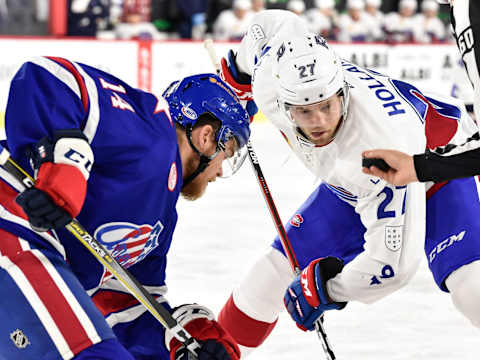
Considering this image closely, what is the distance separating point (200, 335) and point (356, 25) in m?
8.98

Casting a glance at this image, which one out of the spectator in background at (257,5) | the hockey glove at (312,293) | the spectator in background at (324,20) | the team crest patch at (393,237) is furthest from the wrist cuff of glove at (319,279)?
the spectator in background at (324,20)

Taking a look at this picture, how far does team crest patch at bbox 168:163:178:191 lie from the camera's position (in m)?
2.22

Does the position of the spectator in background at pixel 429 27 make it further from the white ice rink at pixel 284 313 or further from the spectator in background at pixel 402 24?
the white ice rink at pixel 284 313

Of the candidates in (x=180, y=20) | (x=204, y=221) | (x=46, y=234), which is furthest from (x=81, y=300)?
(x=180, y=20)

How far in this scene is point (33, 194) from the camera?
185 centimetres

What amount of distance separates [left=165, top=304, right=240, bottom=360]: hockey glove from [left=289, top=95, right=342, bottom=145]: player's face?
23.3 inches

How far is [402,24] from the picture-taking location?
11.4m

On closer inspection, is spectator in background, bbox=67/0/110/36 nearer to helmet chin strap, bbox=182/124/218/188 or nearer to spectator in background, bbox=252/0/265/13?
spectator in background, bbox=252/0/265/13

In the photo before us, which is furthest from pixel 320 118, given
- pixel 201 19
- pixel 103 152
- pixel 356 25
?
pixel 356 25

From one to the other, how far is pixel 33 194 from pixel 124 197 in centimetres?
34

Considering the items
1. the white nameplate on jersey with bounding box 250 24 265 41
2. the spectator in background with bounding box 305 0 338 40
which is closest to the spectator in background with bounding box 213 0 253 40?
the spectator in background with bounding box 305 0 338 40

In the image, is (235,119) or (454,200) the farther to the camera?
(454,200)

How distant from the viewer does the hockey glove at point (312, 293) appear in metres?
2.74

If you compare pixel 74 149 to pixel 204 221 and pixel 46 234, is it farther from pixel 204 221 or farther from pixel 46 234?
pixel 204 221
